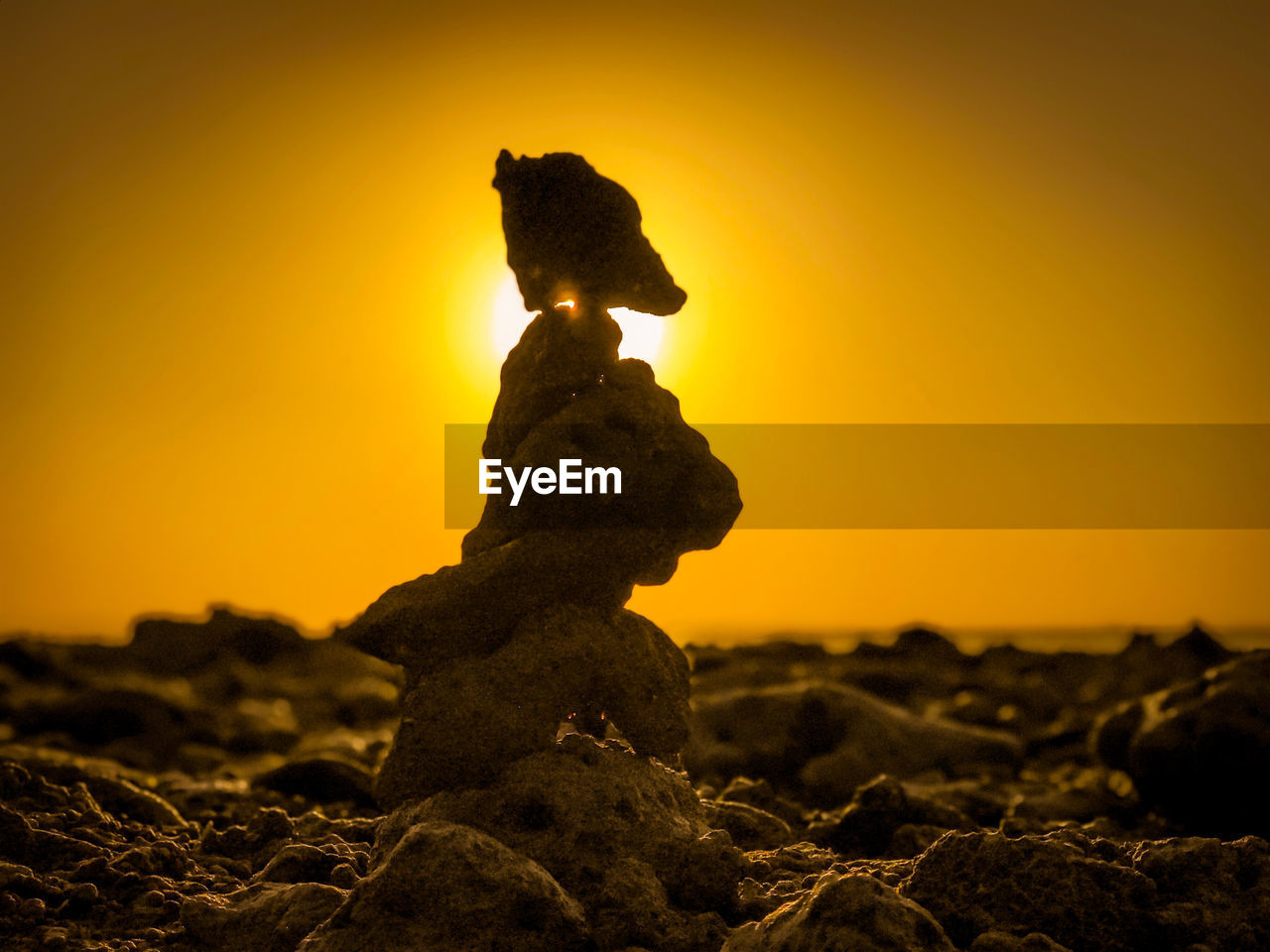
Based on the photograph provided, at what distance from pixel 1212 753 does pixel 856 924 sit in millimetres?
11091

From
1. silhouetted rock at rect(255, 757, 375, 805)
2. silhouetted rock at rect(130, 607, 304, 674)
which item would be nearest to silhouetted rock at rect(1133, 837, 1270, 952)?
silhouetted rock at rect(255, 757, 375, 805)

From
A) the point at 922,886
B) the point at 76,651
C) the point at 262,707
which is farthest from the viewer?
the point at 76,651

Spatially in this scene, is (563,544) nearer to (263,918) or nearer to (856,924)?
(263,918)

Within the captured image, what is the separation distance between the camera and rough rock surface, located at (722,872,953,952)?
19.3 feet

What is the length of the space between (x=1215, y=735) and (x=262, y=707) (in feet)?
81.9

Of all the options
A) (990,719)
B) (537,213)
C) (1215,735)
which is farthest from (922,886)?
(990,719)

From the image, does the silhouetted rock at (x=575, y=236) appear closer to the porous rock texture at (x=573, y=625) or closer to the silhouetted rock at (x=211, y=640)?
the porous rock texture at (x=573, y=625)

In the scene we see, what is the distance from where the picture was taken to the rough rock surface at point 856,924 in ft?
19.3

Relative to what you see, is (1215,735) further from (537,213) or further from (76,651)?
(76,651)

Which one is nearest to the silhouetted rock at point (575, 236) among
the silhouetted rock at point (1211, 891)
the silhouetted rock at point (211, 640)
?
the silhouetted rock at point (1211, 891)

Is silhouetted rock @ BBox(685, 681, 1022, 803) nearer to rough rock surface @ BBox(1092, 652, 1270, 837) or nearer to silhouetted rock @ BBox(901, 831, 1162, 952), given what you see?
rough rock surface @ BBox(1092, 652, 1270, 837)

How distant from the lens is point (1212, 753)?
15.2 m

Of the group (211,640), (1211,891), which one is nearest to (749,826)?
(1211,891)

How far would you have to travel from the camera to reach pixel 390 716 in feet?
109
